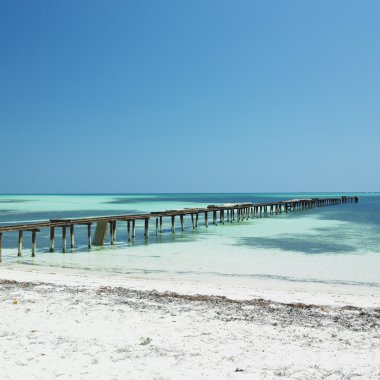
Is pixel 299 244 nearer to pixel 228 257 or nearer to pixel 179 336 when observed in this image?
pixel 228 257

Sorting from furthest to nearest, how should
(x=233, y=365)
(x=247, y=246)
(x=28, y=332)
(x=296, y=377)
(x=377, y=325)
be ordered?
(x=247, y=246)
(x=377, y=325)
(x=28, y=332)
(x=233, y=365)
(x=296, y=377)

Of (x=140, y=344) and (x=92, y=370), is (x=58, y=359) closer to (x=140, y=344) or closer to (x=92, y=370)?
(x=92, y=370)

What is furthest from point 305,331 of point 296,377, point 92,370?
point 92,370

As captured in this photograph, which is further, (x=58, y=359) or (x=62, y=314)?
(x=62, y=314)

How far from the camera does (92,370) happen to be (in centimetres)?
531

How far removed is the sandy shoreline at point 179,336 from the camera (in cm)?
537

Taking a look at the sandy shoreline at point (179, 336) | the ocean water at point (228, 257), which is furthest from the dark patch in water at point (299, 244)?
the sandy shoreline at point (179, 336)

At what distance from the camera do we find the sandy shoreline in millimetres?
5371

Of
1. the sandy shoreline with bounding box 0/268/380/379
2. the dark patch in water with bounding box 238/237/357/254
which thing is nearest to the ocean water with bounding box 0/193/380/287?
the dark patch in water with bounding box 238/237/357/254

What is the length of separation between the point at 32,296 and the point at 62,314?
1.85 metres

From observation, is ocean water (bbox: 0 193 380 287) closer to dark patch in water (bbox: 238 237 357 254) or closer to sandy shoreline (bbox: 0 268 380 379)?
dark patch in water (bbox: 238 237 357 254)

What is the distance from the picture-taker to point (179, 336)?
669cm

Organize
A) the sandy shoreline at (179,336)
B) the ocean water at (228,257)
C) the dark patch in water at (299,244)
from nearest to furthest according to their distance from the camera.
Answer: the sandy shoreline at (179,336) < the ocean water at (228,257) < the dark patch in water at (299,244)

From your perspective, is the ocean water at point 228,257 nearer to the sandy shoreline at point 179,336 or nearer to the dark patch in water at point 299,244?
the dark patch in water at point 299,244
